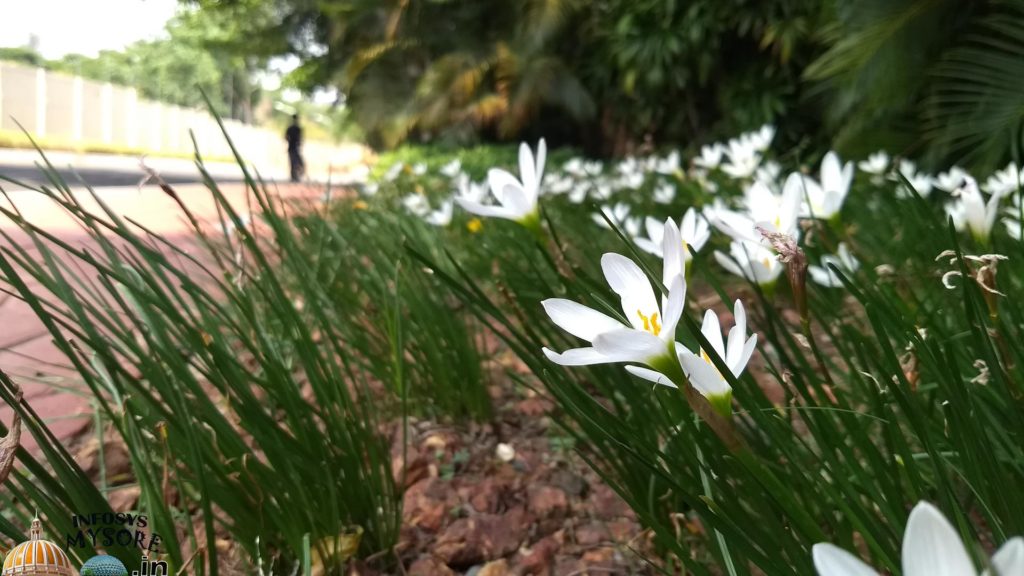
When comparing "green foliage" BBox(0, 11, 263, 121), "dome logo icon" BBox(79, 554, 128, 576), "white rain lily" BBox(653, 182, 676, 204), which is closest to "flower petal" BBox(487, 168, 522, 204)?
"dome logo icon" BBox(79, 554, 128, 576)

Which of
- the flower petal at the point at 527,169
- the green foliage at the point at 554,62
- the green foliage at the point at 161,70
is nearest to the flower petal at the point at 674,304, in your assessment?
the flower petal at the point at 527,169

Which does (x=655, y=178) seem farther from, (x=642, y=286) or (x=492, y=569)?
(x=642, y=286)

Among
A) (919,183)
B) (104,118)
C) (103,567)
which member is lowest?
(103,567)

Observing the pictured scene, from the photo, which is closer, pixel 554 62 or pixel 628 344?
pixel 628 344

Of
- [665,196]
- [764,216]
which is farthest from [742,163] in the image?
[764,216]

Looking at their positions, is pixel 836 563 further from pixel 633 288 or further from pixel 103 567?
pixel 103 567

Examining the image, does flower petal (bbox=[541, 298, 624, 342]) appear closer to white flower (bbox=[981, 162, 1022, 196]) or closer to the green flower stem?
the green flower stem

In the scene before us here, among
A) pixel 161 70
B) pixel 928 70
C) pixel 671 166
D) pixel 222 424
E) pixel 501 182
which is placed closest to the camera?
pixel 222 424
